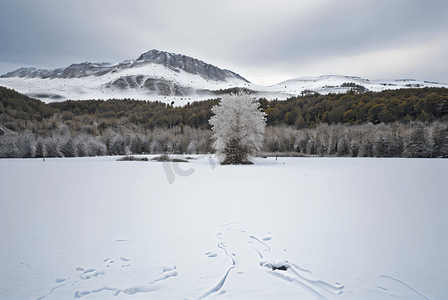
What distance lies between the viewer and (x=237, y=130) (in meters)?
17.7

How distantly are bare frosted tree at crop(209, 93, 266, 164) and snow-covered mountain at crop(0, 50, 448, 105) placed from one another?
236 feet

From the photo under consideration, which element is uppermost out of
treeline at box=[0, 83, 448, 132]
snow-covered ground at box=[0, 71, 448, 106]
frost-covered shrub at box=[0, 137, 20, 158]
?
→ snow-covered ground at box=[0, 71, 448, 106]

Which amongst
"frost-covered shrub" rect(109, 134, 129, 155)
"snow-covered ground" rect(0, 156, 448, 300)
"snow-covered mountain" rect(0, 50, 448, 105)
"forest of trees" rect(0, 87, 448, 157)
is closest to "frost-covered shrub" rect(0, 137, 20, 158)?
"forest of trees" rect(0, 87, 448, 157)

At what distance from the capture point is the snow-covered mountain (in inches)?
3418

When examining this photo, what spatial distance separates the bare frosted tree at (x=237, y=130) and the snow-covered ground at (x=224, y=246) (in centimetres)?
1100

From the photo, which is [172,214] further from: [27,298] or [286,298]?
[286,298]

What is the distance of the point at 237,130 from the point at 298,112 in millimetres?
33827

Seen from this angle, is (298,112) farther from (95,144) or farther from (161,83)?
(161,83)

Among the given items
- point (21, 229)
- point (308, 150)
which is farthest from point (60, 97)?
point (21, 229)

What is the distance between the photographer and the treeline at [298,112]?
33.7 meters

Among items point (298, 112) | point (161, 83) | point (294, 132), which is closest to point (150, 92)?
point (161, 83)

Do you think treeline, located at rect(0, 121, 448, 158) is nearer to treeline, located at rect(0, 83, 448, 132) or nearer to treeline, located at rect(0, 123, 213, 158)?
treeline, located at rect(0, 123, 213, 158)

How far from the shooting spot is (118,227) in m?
4.22

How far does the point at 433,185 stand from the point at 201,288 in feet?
29.8
